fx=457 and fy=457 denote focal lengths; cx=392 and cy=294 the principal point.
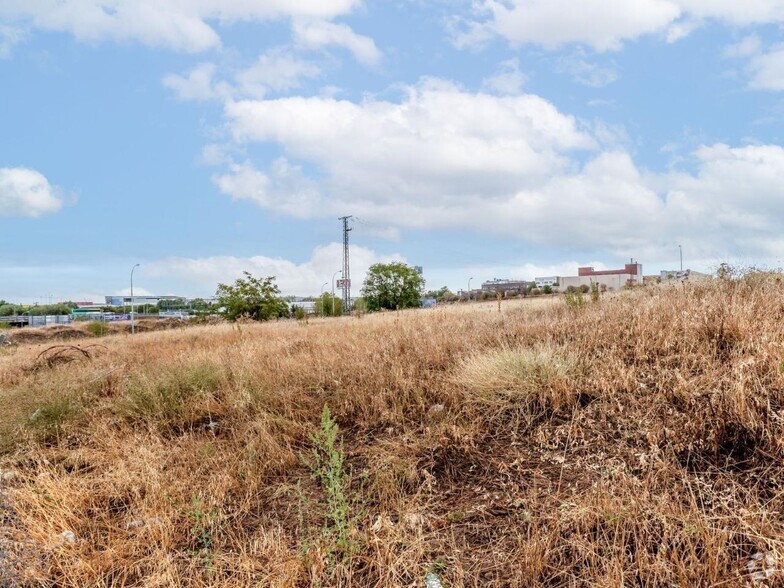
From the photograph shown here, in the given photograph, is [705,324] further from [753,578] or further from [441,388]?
[753,578]

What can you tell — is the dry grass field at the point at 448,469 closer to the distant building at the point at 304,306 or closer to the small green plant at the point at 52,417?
the small green plant at the point at 52,417

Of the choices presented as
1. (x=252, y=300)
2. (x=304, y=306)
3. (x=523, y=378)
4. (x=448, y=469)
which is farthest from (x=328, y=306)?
(x=448, y=469)

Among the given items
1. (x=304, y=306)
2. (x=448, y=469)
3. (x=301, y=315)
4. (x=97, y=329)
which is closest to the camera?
(x=448, y=469)

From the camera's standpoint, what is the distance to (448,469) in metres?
3.37

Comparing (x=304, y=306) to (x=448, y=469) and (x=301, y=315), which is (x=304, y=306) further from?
(x=448, y=469)

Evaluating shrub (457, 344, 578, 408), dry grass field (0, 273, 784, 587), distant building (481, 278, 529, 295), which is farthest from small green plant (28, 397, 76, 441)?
distant building (481, 278, 529, 295)

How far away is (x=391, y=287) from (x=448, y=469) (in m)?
55.1

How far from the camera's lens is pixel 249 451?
3.96 metres

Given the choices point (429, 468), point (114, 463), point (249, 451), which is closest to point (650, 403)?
point (429, 468)

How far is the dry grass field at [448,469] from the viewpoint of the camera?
7.89ft

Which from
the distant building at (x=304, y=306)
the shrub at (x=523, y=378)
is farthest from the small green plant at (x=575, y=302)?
the distant building at (x=304, y=306)

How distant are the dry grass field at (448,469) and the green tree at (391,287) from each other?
2044 inches

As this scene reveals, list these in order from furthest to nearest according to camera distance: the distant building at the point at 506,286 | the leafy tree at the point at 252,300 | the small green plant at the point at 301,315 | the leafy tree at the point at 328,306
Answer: the distant building at the point at 506,286, the leafy tree at the point at 328,306, the leafy tree at the point at 252,300, the small green plant at the point at 301,315

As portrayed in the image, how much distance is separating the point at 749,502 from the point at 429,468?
191 centimetres
